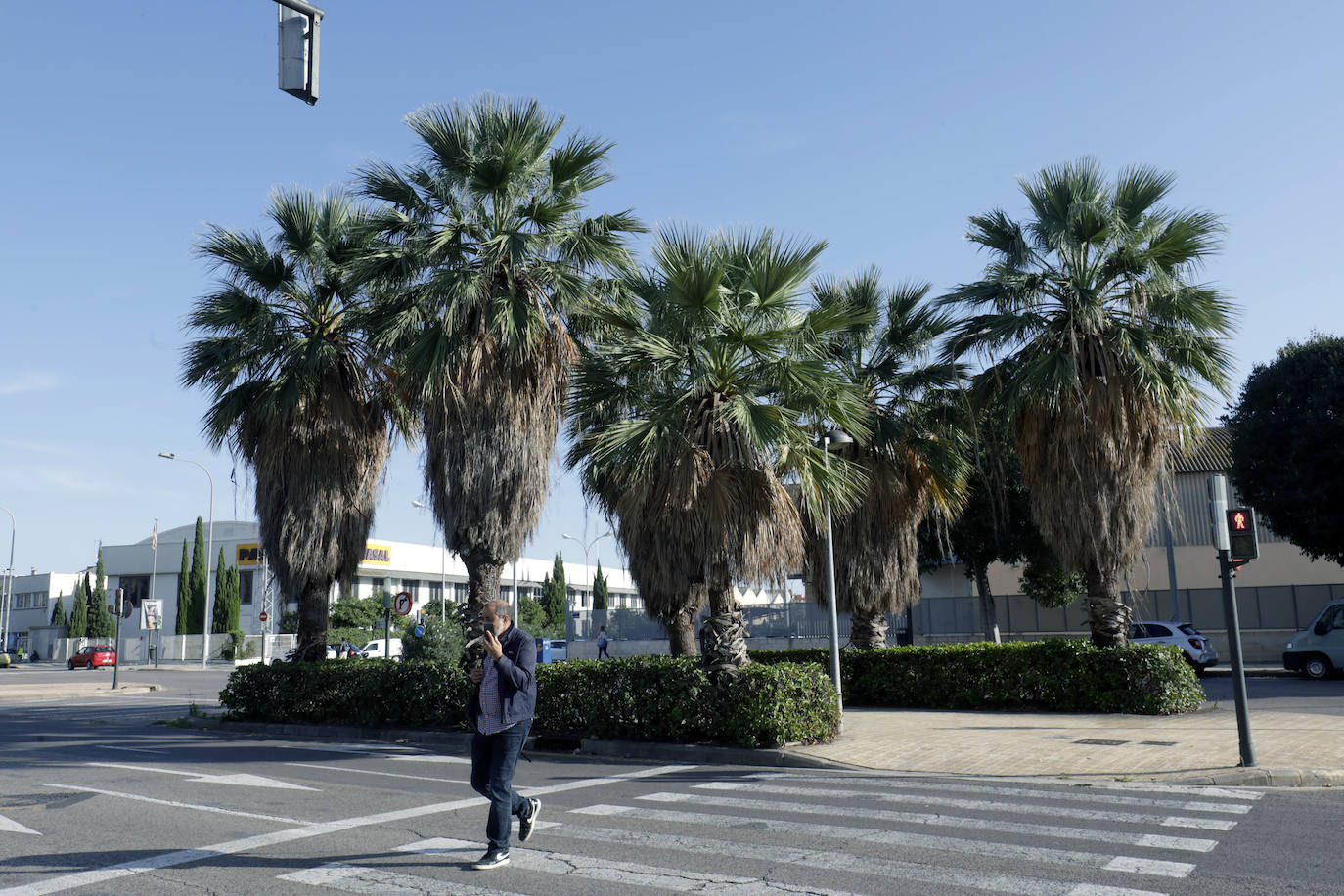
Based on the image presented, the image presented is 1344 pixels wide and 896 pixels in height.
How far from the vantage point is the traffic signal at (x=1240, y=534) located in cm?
1085

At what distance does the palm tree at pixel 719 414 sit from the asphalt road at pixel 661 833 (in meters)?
2.72

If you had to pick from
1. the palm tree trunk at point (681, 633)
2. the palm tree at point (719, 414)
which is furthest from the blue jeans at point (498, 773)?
the palm tree trunk at point (681, 633)

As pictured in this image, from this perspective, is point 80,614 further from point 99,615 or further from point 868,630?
point 868,630

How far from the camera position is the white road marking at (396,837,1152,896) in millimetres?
5898

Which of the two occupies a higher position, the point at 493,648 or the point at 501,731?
the point at 493,648

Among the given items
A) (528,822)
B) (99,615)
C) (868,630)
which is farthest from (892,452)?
(99,615)

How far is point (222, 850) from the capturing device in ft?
23.8

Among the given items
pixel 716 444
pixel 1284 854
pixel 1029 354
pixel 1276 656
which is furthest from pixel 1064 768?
pixel 1276 656

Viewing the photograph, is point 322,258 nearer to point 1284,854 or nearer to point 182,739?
point 182,739

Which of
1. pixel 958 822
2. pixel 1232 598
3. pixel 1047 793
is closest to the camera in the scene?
pixel 958 822

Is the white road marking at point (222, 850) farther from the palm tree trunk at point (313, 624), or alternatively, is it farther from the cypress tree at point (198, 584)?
the cypress tree at point (198, 584)

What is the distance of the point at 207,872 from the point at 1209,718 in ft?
46.3

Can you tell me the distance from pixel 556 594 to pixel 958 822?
231 ft

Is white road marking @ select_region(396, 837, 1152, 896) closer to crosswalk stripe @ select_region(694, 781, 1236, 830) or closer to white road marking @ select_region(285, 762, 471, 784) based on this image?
crosswalk stripe @ select_region(694, 781, 1236, 830)
